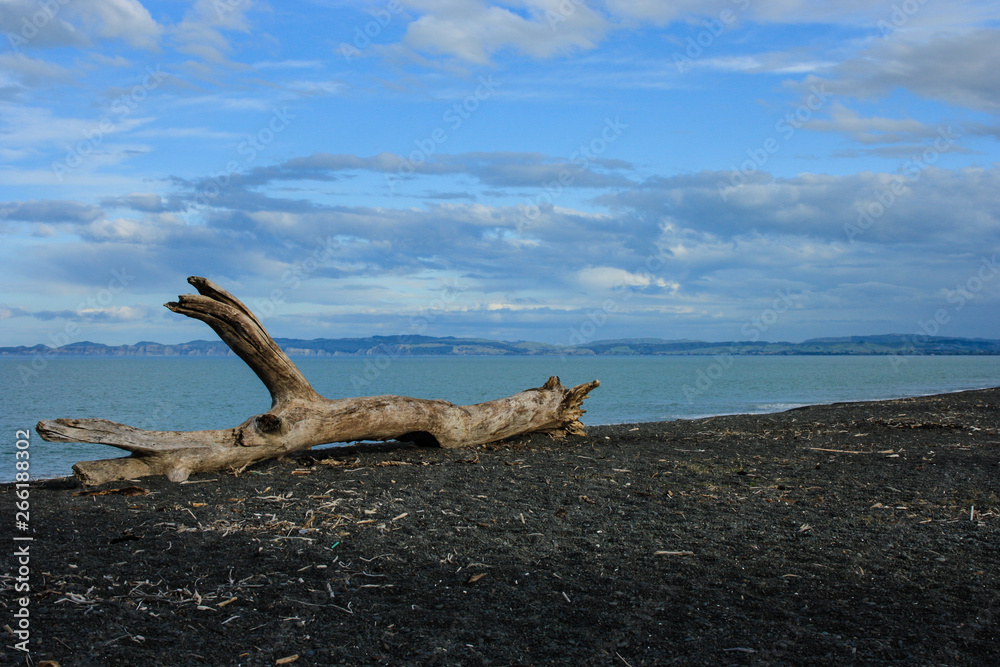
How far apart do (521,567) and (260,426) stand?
6250 mm

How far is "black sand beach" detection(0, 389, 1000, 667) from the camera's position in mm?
4680

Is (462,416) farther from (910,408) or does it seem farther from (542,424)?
(910,408)

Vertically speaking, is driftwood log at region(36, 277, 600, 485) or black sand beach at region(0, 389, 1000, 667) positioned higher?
driftwood log at region(36, 277, 600, 485)

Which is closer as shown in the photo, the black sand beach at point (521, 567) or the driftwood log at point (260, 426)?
the black sand beach at point (521, 567)

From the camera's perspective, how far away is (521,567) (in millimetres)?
6230

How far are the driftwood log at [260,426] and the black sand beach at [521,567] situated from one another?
15.1 inches

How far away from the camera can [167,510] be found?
834 centimetres

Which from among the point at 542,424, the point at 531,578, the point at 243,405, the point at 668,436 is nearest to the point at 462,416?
the point at 542,424

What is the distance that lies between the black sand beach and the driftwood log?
0.38 metres

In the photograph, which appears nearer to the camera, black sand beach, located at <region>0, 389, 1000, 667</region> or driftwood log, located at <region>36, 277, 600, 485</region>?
black sand beach, located at <region>0, 389, 1000, 667</region>

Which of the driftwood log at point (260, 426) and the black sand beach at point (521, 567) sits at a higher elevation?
the driftwood log at point (260, 426)

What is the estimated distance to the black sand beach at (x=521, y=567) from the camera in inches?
184

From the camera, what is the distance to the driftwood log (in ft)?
32.8

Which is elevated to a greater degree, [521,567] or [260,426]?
[260,426]
